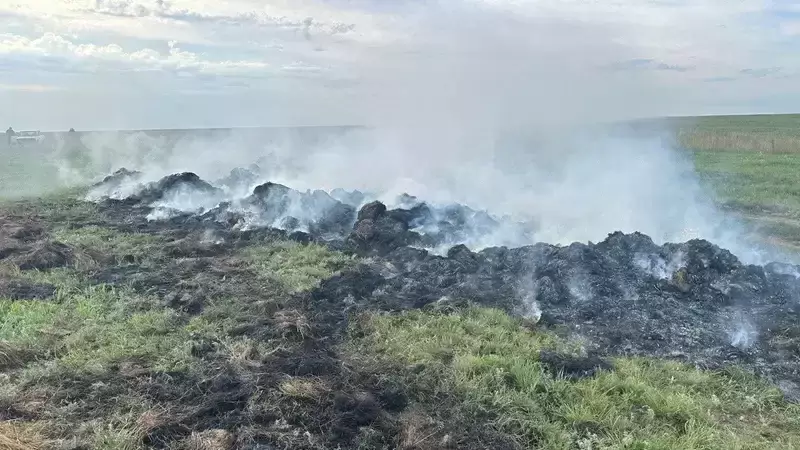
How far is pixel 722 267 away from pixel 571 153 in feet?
52.8

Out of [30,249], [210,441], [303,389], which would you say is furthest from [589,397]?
[30,249]

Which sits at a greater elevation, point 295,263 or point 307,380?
point 295,263

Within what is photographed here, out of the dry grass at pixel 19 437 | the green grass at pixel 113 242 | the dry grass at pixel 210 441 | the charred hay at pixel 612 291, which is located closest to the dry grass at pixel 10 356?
the dry grass at pixel 19 437

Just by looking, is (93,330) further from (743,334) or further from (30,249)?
(743,334)

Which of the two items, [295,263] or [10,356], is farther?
[295,263]

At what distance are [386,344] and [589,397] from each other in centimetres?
279

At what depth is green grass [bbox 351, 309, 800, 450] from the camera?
18.4 ft

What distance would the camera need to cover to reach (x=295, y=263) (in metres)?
11.7

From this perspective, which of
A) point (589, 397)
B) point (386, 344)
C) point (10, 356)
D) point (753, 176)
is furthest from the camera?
point (753, 176)

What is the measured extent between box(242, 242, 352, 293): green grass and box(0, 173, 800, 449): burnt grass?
0.22 ft

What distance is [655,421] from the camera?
5.88 metres

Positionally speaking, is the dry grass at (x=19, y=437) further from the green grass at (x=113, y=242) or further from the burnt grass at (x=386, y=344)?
the green grass at (x=113, y=242)

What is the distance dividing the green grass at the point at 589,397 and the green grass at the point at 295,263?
301 centimetres

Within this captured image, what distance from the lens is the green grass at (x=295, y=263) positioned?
34.7ft
